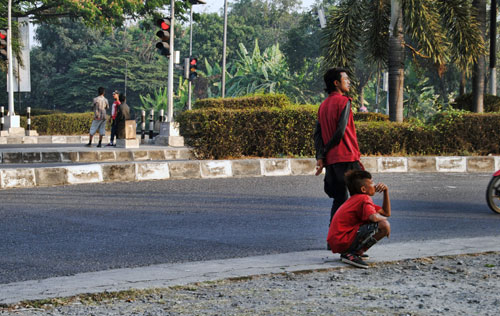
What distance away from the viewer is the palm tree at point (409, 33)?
60.3 ft

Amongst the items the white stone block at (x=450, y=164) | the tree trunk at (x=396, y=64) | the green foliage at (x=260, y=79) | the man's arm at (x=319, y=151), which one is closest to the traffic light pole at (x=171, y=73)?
the tree trunk at (x=396, y=64)

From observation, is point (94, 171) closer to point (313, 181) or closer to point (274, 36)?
point (313, 181)

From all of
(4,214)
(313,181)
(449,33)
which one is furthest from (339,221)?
(449,33)

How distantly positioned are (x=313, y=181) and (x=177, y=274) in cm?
780

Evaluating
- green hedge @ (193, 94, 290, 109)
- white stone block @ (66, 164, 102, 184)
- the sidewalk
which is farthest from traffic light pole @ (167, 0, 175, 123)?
white stone block @ (66, 164, 102, 184)

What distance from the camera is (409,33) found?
18.7 meters

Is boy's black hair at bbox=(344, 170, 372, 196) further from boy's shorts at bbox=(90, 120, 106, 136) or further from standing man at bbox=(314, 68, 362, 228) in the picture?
boy's shorts at bbox=(90, 120, 106, 136)

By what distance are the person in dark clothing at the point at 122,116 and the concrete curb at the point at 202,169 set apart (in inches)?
290

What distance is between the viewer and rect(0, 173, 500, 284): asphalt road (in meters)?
6.11

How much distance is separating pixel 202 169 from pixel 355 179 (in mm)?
8254

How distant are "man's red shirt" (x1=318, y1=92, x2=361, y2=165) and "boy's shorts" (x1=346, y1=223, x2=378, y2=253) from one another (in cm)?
70

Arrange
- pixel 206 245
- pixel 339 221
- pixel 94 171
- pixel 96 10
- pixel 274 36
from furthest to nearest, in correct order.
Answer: pixel 274 36, pixel 96 10, pixel 94 171, pixel 206 245, pixel 339 221

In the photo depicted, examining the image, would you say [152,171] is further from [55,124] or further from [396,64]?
[55,124]

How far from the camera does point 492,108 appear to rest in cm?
2114
